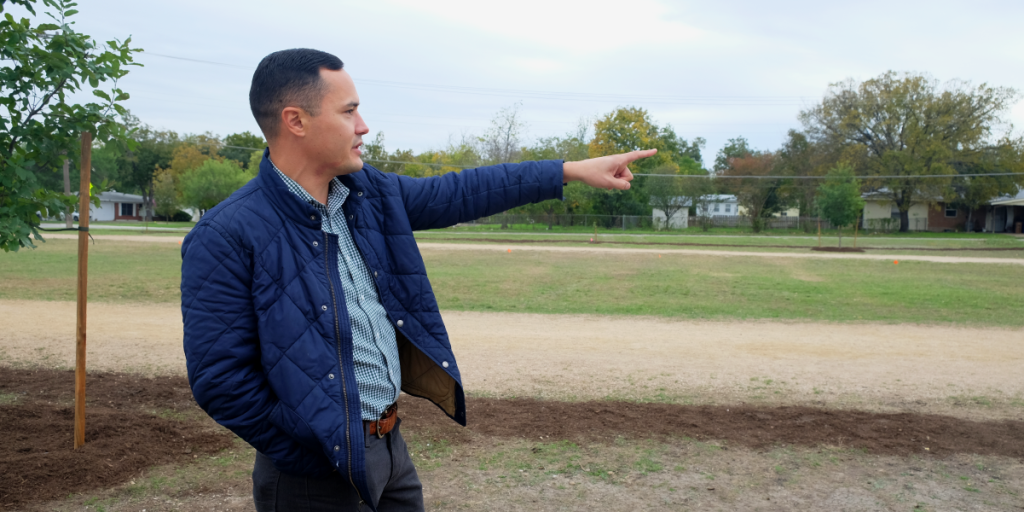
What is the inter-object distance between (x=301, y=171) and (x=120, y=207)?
311 ft

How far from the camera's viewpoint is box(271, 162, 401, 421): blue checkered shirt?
6.65 ft

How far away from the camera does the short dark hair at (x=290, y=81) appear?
1.99 m

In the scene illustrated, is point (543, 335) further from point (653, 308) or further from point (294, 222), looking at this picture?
point (294, 222)

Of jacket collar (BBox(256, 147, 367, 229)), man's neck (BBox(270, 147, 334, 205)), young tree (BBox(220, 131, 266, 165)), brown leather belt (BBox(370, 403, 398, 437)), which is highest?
young tree (BBox(220, 131, 266, 165))

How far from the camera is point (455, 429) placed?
5758 millimetres

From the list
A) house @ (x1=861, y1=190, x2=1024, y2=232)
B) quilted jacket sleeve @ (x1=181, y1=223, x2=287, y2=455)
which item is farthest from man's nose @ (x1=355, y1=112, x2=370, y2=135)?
house @ (x1=861, y1=190, x2=1024, y2=232)

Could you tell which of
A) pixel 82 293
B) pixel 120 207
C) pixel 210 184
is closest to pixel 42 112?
pixel 82 293

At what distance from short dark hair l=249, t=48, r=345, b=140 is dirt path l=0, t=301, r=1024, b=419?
526 cm

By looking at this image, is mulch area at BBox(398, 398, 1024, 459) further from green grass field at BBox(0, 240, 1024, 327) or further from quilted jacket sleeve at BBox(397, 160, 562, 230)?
green grass field at BBox(0, 240, 1024, 327)

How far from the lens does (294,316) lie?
188 cm

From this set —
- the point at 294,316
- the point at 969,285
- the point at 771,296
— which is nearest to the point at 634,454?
the point at 294,316

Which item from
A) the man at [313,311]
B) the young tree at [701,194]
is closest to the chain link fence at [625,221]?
the young tree at [701,194]

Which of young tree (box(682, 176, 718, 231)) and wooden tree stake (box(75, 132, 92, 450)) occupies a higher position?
young tree (box(682, 176, 718, 231))

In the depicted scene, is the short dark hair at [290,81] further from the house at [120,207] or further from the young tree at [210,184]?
the house at [120,207]
